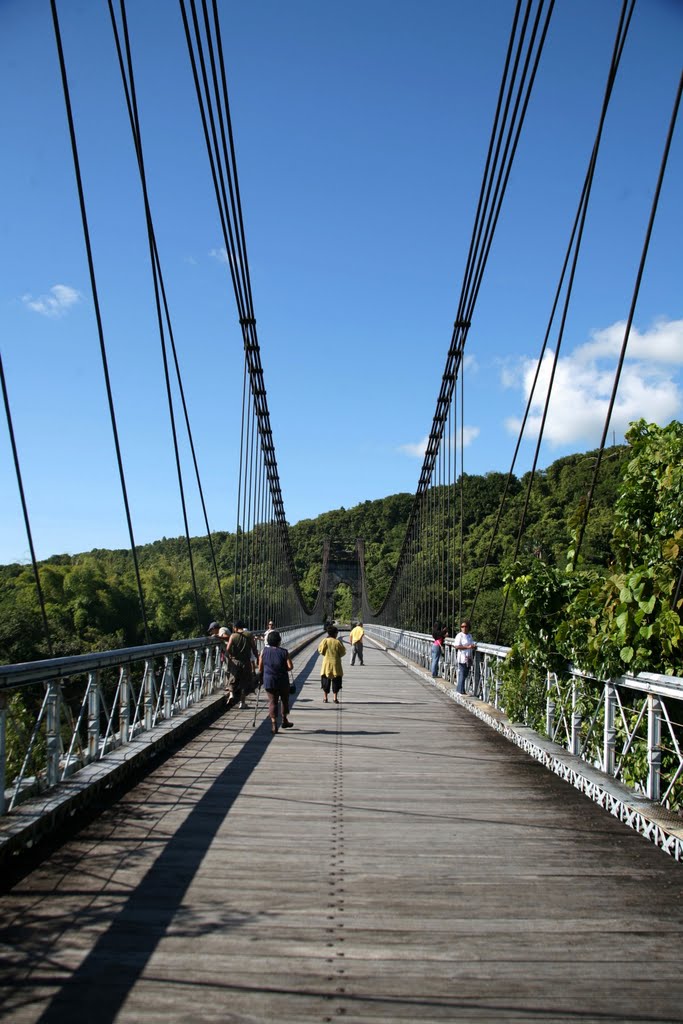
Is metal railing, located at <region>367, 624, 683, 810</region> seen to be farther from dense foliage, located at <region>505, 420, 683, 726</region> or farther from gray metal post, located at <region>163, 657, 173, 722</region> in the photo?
gray metal post, located at <region>163, 657, 173, 722</region>

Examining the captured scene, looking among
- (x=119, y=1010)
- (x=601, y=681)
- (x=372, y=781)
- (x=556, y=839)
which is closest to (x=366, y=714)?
(x=372, y=781)

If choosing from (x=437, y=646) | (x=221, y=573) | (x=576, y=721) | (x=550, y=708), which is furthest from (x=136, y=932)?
(x=221, y=573)

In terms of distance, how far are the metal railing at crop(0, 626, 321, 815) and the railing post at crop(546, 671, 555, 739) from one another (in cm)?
279

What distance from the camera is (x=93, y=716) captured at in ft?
16.6

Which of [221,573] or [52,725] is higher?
[221,573]

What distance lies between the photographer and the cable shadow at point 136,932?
2.26 metres

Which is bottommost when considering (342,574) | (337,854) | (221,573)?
(337,854)

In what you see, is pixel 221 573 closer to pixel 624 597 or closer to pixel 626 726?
pixel 624 597

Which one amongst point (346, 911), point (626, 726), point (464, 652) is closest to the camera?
point (346, 911)

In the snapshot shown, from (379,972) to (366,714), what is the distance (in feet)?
23.9

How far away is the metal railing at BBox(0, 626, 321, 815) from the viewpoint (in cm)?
381

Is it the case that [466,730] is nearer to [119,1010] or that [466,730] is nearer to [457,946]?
[457,946]

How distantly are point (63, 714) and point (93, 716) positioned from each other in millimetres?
590

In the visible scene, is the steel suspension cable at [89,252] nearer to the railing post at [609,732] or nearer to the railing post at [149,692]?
the railing post at [149,692]
